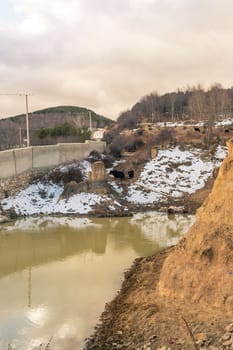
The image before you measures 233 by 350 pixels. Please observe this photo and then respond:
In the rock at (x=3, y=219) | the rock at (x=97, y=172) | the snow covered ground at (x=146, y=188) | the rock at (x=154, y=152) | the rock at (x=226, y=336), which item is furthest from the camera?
the rock at (x=154, y=152)

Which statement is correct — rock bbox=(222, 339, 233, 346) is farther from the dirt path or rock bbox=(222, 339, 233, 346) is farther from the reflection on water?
the reflection on water

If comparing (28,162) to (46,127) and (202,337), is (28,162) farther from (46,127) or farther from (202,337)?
(46,127)

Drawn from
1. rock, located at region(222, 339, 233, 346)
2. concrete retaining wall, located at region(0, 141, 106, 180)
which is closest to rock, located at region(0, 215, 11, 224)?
concrete retaining wall, located at region(0, 141, 106, 180)

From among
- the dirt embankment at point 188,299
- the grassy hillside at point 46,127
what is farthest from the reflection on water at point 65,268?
the grassy hillside at point 46,127

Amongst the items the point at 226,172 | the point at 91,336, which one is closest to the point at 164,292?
the point at 91,336

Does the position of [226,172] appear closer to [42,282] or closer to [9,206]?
[42,282]

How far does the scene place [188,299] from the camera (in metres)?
8.95

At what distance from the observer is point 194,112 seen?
54.2 metres

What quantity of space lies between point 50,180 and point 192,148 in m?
15.2

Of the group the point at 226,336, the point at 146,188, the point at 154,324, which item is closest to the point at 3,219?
the point at 146,188

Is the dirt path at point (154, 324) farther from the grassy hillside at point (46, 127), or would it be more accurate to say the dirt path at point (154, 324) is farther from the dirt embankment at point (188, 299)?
the grassy hillside at point (46, 127)

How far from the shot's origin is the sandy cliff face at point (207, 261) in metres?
8.73

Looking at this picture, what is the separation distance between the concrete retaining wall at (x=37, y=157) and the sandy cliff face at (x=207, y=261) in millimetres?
17083

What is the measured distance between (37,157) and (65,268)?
15558 mm
